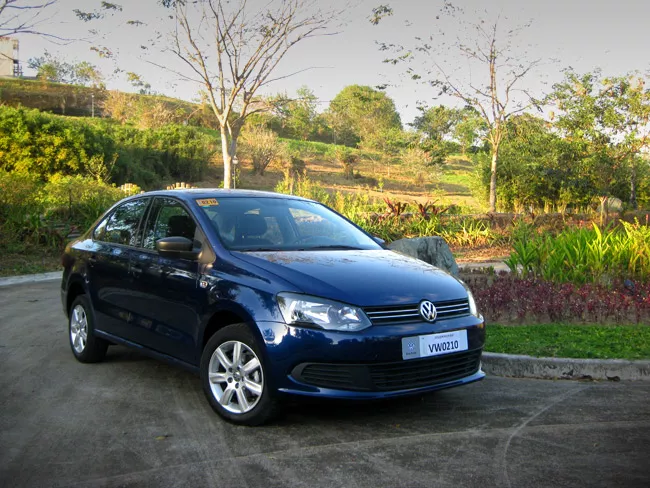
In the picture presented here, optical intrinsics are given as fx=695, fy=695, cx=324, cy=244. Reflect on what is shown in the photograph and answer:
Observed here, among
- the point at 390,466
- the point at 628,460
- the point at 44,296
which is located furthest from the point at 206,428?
the point at 44,296

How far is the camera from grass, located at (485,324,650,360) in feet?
20.9

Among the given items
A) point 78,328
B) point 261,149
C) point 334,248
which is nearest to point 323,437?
point 334,248

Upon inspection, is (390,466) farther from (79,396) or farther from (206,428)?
(79,396)

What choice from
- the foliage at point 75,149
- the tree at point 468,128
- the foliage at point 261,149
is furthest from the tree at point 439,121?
the foliage at point 261,149

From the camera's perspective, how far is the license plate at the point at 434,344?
14.5ft

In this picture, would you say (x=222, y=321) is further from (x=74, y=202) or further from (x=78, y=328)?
(x=74, y=202)

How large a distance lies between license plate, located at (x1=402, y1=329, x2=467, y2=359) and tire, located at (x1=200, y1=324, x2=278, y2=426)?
35.7 inches

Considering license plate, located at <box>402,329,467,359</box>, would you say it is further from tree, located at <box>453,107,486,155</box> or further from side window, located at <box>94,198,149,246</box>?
tree, located at <box>453,107,486,155</box>

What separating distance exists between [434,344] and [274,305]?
1076 mm

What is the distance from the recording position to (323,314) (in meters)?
4.35

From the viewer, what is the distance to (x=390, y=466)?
3906 mm

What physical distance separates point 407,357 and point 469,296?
3.07 feet

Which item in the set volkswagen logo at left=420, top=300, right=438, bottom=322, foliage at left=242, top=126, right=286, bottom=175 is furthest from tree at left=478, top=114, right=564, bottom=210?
foliage at left=242, top=126, right=286, bottom=175

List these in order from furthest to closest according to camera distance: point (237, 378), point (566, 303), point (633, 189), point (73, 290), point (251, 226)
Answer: point (633, 189)
point (566, 303)
point (73, 290)
point (251, 226)
point (237, 378)
